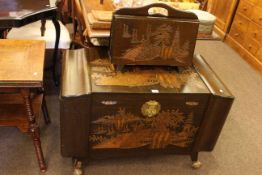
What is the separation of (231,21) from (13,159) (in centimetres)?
291

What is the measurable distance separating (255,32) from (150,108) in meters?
2.12

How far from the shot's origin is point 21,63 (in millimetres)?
1247

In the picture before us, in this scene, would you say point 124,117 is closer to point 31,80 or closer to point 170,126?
point 170,126

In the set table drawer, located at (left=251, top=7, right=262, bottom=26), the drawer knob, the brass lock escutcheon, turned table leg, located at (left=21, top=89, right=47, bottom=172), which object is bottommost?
turned table leg, located at (left=21, top=89, right=47, bottom=172)

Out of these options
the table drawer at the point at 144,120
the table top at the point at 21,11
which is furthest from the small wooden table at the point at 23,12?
the table drawer at the point at 144,120

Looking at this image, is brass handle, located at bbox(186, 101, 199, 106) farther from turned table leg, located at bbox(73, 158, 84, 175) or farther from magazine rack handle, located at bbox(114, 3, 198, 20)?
turned table leg, located at bbox(73, 158, 84, 175)

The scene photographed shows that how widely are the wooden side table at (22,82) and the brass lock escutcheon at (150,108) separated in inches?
19.2

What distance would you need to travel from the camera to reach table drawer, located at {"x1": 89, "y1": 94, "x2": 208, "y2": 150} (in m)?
1.27

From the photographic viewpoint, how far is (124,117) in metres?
1.31

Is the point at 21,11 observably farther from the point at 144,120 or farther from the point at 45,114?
the point at 144,120

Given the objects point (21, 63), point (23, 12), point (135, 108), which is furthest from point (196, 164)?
point (23, 12)

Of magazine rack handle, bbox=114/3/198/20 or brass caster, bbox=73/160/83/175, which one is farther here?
brass caster, bbox=73/160/83/175

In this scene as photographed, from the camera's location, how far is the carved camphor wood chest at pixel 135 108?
1248 millimetres

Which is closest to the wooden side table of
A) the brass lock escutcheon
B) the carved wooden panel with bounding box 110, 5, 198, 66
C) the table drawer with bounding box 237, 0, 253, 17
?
the carved wooden panel with bounding box 110, 5, 198, 66
